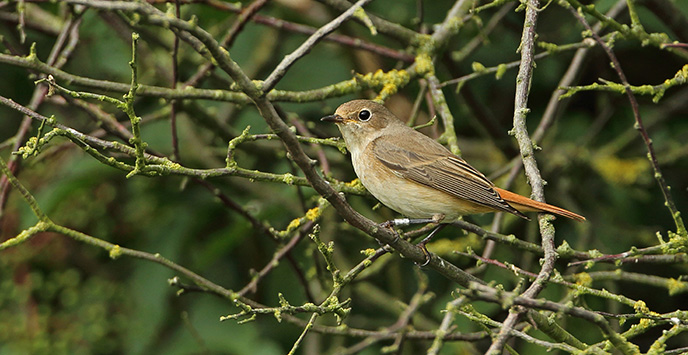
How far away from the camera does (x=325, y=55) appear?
5691 mm

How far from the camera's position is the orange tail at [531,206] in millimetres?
3369

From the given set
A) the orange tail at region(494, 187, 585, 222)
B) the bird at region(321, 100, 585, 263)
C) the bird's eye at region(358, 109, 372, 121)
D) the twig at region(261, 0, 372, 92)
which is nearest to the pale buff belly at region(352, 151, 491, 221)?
the bird at region(321, 100, 585, 263)

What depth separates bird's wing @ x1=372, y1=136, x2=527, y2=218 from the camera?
13.1 feet

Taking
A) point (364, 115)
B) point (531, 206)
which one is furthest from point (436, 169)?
point (531, 206)

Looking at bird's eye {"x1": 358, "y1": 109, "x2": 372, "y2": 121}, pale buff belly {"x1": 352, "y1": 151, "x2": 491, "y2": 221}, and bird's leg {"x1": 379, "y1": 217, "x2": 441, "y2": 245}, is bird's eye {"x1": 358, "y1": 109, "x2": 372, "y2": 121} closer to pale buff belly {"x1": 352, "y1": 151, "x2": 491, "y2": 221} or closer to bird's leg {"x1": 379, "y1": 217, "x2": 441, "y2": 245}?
pale buff belly {"x1": 352, "y1": 151, "x2": 491, "y2": 221}

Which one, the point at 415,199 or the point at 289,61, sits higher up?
the point at 415,199

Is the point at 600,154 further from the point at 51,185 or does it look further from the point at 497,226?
the point at 51,185

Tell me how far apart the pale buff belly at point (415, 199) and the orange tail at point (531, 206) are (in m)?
0.20

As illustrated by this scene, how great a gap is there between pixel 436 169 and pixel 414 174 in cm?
13

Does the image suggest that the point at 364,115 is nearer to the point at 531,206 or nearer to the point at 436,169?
the point at 436,169

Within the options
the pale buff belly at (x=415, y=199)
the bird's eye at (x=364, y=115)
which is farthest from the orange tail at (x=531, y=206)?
the bird's eye at (x=364, y=115)

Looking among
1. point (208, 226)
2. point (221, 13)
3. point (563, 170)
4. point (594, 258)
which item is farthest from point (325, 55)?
point (594, 258)

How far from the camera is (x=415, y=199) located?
4039 mm

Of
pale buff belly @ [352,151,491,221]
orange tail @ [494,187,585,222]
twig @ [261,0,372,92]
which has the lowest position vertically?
twig @ [261,0,372,92]
